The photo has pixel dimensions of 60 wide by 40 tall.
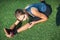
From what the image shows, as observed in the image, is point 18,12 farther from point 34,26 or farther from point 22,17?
point 34,26

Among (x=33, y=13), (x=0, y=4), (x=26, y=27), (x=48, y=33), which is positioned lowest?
(x=48, y=33)

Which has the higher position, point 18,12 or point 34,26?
point 18,12

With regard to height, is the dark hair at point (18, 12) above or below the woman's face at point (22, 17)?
above

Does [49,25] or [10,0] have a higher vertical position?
[10,0]

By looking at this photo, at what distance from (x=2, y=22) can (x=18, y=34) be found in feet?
0.72

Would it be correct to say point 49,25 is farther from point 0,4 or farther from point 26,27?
point 0,4

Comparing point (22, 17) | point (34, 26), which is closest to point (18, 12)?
point (22, 17)

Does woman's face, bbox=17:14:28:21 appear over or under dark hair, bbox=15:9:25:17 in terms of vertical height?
under

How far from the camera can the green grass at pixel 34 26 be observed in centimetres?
155

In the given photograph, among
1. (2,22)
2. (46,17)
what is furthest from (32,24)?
(2,22)

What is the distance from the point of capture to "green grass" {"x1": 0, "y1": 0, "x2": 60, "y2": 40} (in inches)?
61.2

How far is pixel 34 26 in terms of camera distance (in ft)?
5.16

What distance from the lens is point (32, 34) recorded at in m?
1.57

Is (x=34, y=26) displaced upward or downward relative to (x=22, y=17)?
downward
